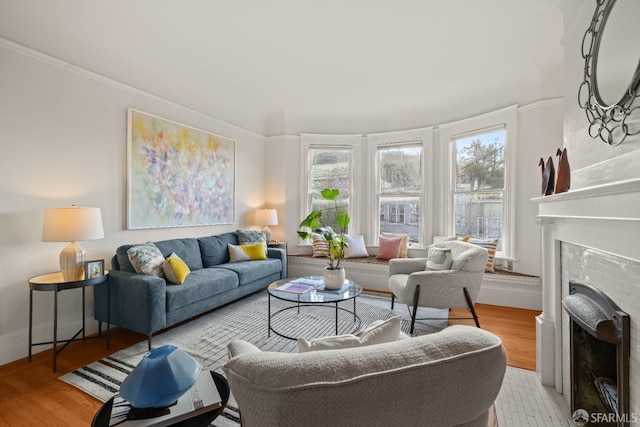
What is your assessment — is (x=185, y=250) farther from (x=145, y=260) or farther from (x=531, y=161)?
(x=531, y=161)

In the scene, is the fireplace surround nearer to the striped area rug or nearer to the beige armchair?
the beige armchair

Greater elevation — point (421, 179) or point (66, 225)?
point (421, 179)

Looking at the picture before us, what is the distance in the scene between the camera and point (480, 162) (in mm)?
3922

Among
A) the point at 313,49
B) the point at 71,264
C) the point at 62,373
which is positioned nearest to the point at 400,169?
the point at 313,49

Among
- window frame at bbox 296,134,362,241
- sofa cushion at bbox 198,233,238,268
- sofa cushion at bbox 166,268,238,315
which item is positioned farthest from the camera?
window frame at bbox 296,134,362,241

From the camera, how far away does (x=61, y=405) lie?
1.75m

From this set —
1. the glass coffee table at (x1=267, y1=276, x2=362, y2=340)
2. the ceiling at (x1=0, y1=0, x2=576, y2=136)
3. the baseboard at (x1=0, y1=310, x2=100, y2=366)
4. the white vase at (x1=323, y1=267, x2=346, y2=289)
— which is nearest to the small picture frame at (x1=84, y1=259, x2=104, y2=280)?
the baseboard at (x1=0, y1=310, x2=100, y2=366)

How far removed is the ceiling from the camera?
2285 mm

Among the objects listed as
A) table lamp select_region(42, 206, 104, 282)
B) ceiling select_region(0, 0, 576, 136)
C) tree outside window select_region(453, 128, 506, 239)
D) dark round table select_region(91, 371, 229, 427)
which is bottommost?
dark round table select_region(91, 371, 229, 427)

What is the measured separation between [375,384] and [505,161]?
3.86 meters

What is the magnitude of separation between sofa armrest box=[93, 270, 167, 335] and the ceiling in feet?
6.84

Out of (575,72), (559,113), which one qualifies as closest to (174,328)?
(575,72)

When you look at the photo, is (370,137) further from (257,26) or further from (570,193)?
(570,193)

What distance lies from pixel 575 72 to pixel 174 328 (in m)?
3.83
